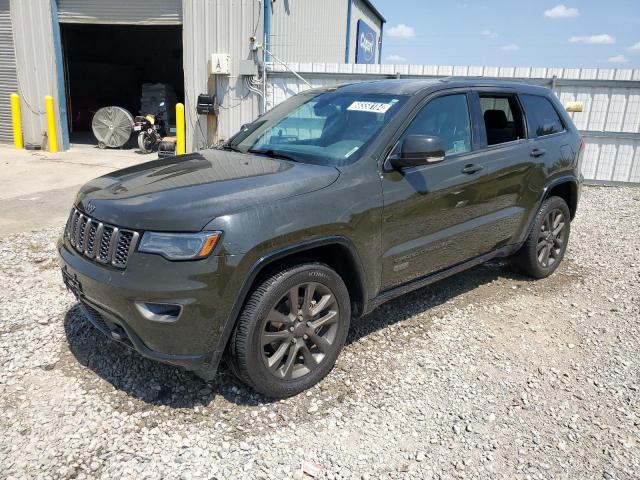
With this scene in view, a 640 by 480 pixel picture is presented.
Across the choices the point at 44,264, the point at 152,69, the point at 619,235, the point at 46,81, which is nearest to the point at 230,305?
the point at 44,264

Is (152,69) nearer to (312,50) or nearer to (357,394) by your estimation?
(312,50)

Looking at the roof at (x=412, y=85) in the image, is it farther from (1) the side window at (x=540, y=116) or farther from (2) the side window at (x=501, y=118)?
(1) the side window at (x=540, y=116)

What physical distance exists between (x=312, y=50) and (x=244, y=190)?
46.4 feet

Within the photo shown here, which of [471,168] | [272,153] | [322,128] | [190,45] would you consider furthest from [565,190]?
[190,45]

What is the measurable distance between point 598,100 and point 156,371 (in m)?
10.1

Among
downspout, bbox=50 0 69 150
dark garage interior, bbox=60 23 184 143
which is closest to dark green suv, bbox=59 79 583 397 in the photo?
downspout, bbox=50 0 69 150

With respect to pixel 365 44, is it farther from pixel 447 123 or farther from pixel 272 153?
pixel 272 153

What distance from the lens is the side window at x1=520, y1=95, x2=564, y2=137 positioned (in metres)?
4.68

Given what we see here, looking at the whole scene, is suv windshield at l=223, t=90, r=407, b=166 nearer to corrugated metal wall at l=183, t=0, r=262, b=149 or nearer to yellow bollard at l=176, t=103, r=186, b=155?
corrugated metal wall at l=183, t=0, r=262, b=149

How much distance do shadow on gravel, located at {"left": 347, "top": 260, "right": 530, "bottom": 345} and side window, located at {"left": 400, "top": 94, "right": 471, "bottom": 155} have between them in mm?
1341

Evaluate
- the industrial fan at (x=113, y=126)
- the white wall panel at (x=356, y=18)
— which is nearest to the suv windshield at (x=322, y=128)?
the industrial fan at (x=113, y=126)

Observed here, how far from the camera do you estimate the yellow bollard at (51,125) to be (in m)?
12.6

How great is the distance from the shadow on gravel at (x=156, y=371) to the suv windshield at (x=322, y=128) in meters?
1.39

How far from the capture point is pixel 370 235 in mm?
3199
